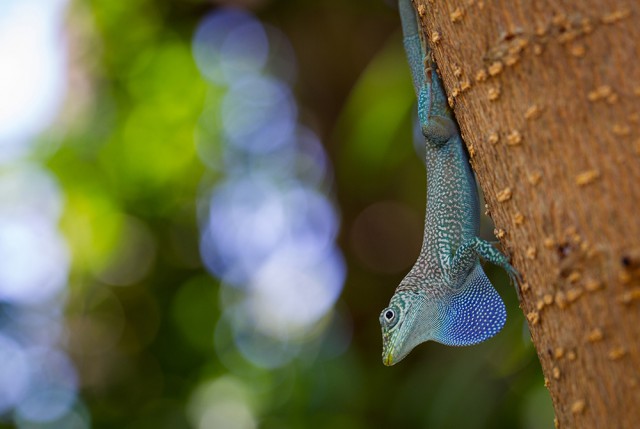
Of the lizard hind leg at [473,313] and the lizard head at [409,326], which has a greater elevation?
the lizard hind leg at [473,313]

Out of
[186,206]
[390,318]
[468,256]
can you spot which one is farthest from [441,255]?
[186,206]

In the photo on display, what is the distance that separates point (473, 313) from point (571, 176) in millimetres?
914

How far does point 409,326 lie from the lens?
1934 millimetres

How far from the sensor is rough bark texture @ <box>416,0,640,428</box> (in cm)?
95

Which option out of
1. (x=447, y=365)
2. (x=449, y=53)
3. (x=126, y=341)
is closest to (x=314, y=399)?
(x=447, y=365)

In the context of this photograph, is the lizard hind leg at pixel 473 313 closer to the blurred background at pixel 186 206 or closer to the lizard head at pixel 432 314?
the lizard head at pixel 432 314

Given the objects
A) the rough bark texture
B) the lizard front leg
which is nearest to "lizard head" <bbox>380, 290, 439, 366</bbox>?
the lizard front leg

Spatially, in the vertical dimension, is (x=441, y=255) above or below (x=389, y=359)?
above

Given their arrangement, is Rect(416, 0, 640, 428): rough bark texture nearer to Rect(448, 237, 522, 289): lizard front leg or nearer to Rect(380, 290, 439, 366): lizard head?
Rect(448, 237, 522, 289): lizard front leg

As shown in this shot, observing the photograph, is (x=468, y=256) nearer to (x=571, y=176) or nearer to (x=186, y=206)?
(x=571, y=176)

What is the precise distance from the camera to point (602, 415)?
0.97 metres

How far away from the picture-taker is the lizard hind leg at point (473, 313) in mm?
1757

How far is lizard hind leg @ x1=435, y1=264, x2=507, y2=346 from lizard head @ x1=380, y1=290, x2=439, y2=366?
37 mm

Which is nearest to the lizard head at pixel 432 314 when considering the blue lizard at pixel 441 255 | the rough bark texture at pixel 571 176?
the blue lizard at pixel 441 255
